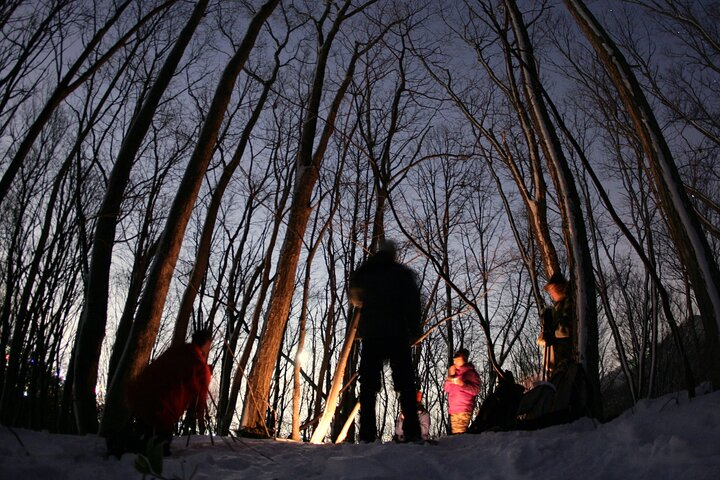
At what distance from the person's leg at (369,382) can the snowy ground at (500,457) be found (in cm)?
54

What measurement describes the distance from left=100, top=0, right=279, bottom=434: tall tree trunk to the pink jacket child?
4.59m

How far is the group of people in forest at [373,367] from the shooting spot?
3260 mm

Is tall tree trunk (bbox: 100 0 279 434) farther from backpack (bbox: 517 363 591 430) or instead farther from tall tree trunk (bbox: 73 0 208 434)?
backpack (bbox: 517 363 591 430)

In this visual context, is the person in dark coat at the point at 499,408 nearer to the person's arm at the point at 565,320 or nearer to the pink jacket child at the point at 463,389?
the person's arm at the point at 565,320

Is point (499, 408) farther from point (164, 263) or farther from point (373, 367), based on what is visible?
point (164, 263)

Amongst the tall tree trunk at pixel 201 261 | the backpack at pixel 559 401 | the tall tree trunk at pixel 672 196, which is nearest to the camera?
the tall tree trunk at pixel 672 196

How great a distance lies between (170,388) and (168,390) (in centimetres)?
2

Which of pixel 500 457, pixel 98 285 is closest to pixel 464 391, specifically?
pixel 500 457

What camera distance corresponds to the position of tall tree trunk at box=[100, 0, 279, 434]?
4254mm

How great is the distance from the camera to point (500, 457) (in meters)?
2.39

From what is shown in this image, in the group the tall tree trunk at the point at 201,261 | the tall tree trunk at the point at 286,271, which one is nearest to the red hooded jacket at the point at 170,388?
the tall tree trunk at the point at 286,271

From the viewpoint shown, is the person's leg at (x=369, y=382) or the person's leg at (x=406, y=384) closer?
the person's leg at (x=406, y=384)

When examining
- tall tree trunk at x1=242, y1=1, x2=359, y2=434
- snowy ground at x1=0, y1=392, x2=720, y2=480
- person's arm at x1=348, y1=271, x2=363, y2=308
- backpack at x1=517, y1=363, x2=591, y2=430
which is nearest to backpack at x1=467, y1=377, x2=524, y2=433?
backpack at x1=517, y1=363, x2=591, y2=430

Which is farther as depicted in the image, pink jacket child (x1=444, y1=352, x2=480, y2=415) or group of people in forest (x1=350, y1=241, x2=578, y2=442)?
pink jacket child (x1=444, y1=352, x2=480, y2=415)
